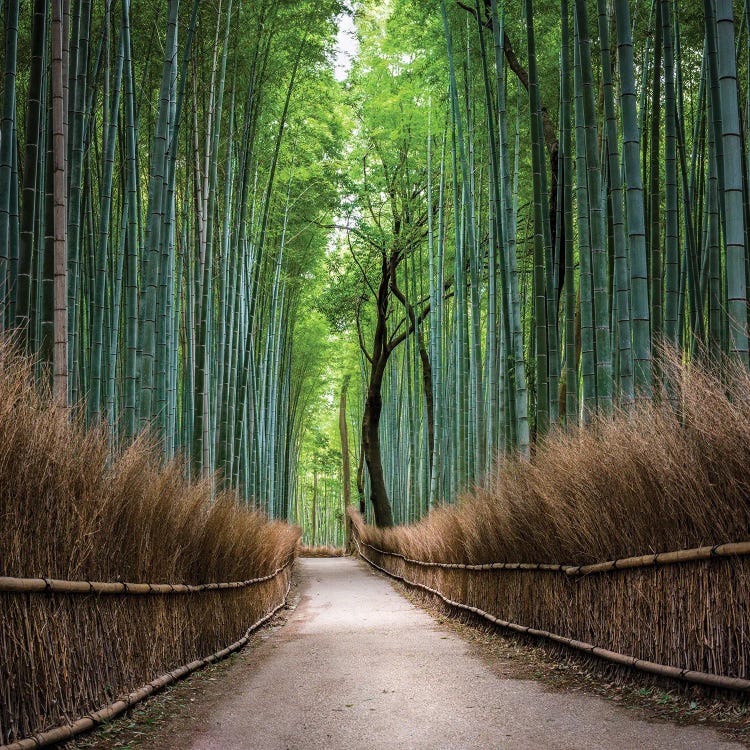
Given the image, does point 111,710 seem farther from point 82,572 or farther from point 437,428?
point 437,428

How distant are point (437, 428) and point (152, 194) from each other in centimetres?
557

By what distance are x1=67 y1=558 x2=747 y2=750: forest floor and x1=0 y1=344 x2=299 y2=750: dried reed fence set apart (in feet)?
0.55

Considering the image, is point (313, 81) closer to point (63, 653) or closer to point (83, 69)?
point (83, 69)

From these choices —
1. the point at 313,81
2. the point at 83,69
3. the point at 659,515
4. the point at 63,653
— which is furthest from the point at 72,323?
the point at 313,81

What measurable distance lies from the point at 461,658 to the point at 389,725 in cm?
Result: 157

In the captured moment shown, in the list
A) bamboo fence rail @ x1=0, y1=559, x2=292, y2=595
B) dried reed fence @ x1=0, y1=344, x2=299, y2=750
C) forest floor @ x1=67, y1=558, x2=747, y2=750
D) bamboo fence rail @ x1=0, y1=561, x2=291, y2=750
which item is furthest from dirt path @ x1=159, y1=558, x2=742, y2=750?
bamboo fence rail @ x1=0, y1=559, x2=292, y2=595

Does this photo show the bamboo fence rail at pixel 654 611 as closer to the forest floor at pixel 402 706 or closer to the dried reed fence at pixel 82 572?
the forest floor at pixel 402 706

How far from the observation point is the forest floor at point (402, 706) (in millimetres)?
2598

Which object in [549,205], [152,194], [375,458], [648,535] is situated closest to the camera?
[648,535]

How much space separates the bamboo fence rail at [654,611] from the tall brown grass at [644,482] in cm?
7

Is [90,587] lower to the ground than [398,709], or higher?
higher

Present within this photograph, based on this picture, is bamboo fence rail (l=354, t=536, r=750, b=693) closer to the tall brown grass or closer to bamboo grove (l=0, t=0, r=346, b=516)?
the tall brown grass

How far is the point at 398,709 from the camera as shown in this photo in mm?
3115

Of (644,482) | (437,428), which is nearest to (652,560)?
(644,482)
